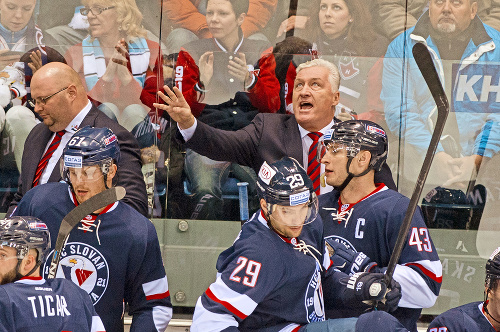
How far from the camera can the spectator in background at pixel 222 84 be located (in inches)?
195

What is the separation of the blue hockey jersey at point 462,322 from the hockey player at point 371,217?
11.7 inches

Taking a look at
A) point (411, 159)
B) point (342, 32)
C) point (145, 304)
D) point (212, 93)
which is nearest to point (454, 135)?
point (411, 159)

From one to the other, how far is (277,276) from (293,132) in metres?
1.66

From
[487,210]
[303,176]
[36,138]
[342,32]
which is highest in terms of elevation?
→ [342,32]

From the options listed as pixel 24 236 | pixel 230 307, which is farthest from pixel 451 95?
pixel 24 236

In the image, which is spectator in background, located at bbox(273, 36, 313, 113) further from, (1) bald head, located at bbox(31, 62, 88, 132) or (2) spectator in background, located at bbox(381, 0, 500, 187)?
(1) bald head, located at bbox(31, 62, 88, 132)

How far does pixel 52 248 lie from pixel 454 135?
2775mm

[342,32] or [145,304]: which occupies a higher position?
[342,32]

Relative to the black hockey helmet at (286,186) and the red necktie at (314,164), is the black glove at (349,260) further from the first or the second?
the red necktie at (314,164)

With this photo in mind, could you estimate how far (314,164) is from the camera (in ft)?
14.4

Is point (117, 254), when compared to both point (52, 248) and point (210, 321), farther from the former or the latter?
point (210, 321)

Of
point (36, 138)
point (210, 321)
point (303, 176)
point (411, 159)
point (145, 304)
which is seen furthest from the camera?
point (411, 159)

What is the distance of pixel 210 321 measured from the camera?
2.83 meters

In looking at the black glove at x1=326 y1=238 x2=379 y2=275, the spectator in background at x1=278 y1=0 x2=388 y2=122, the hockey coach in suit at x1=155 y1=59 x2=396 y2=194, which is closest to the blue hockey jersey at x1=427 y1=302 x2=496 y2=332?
the black glove at x1=326 y1=238 x2=379 y2=275
